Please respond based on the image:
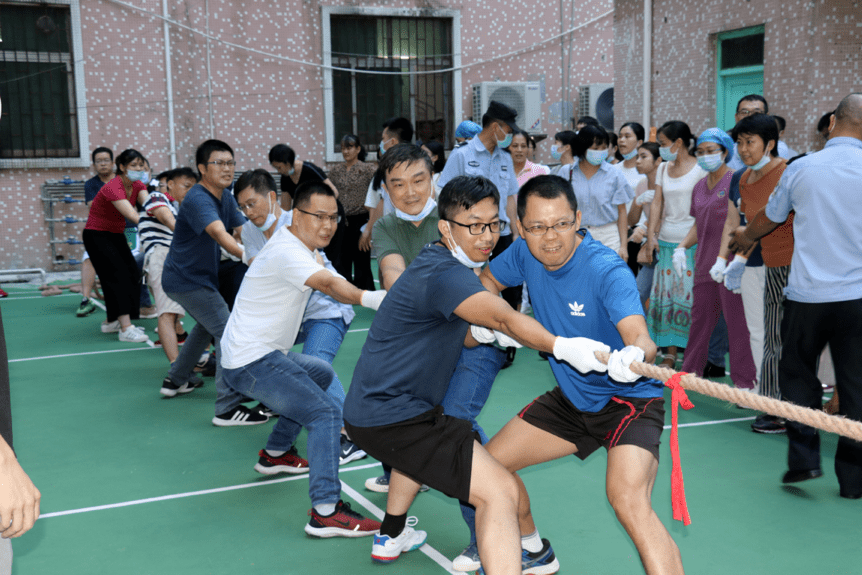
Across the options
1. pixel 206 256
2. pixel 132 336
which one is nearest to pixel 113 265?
pixel 132 336

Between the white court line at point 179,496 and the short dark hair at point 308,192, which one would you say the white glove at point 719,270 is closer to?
the white court line at point 179,496

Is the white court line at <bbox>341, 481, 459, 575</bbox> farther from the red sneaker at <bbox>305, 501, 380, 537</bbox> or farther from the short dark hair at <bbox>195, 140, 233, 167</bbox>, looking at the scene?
the short dark hair at <bbox>195, 140, 233, 167</bbox>

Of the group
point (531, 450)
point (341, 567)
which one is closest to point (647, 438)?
point (531, 450)

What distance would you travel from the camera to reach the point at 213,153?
5195mm

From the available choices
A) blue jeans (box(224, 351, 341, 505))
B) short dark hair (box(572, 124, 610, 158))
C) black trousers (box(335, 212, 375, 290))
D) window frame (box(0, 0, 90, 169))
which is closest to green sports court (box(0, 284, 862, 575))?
blue jeans (box(224, 351, 341, 505))

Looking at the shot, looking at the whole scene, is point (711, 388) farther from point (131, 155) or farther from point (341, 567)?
point (131, 155)

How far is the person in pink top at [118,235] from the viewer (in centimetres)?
744

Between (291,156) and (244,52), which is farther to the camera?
(244,52)

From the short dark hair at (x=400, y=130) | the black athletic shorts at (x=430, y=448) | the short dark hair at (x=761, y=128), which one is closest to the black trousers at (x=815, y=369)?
the short dark hair at (x=761, y=128)

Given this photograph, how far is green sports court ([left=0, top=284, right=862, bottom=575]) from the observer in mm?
3227

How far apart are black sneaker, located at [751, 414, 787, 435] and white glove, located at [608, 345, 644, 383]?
2.85m

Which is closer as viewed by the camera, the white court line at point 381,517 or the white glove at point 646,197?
the white court line at point 381,517

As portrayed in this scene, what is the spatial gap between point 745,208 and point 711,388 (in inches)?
119

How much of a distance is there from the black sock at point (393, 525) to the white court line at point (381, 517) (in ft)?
0.58
